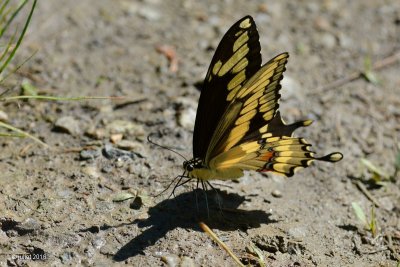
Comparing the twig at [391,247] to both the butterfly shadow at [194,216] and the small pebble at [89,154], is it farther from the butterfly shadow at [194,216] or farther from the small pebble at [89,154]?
the small pebble at [89,154]

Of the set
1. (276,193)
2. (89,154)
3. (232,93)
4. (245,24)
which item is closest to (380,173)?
(276,193)

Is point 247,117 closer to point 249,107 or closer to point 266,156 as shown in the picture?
point 249,107

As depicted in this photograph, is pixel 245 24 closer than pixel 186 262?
No

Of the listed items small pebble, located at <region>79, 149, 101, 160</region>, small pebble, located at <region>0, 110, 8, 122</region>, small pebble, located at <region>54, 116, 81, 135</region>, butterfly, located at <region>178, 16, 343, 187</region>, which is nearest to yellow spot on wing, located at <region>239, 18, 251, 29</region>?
butterfly, located at <region>178, 16, 343, 187</region>

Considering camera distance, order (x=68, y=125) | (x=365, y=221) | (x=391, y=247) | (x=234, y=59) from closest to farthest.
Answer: (x=234, y=59)
(x=391, y=247)
(x=365, y=221)
(x=68, y=125)

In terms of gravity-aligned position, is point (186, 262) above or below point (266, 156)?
below

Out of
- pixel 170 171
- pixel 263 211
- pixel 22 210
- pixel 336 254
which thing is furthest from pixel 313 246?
pixel 22 210

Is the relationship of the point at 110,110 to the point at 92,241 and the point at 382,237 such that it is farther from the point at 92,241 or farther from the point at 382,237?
the point at 382,237

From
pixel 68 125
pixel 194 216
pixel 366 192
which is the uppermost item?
pixel 68 125
